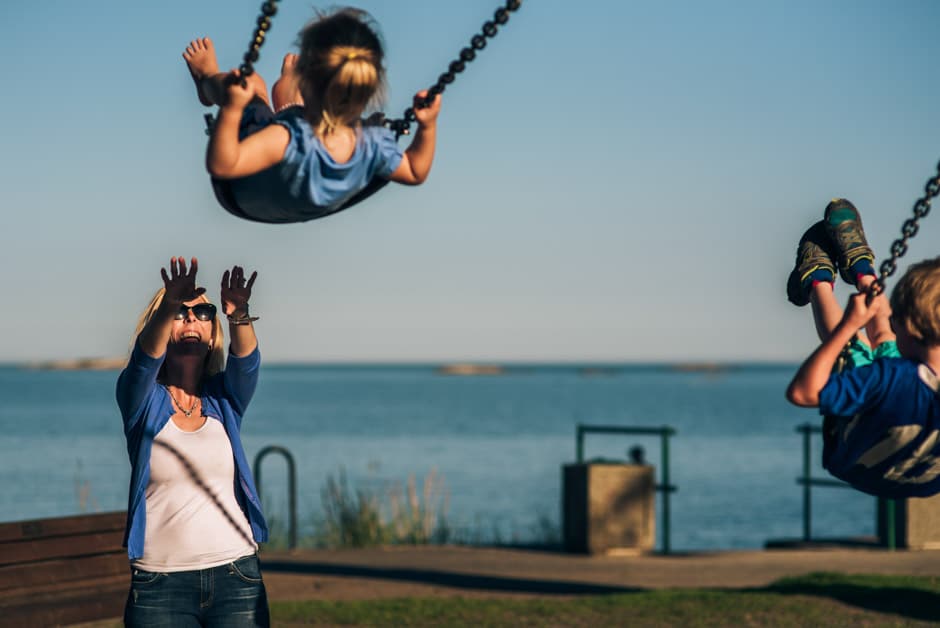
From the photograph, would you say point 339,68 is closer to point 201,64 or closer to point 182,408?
point 201,64

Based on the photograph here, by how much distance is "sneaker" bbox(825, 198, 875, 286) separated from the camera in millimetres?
4762

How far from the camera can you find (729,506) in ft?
126

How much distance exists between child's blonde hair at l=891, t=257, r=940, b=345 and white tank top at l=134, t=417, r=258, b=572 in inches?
92.3

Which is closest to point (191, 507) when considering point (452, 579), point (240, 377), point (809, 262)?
point (240, 377)

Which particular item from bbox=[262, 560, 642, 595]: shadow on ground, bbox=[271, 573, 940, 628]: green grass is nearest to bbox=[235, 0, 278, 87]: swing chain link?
bbox=[271, 573, 940, 628]: green grass

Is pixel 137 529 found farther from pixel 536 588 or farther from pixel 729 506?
pixel 729 506

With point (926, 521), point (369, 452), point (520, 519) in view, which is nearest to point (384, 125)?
point (926, 521)

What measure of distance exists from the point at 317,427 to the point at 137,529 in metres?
74.5

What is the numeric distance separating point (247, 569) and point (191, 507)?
0.96 ft

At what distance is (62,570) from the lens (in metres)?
8.45

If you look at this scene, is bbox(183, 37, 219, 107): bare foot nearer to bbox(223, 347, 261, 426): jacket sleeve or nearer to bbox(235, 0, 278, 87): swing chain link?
bbox(235, 0, 278, 87): swing chain link

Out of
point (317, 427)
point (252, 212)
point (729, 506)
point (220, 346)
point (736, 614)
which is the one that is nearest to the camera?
point (252, 212)

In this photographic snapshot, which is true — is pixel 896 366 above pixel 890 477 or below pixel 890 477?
above

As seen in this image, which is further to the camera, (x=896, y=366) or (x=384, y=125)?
(x=896, y=366)
